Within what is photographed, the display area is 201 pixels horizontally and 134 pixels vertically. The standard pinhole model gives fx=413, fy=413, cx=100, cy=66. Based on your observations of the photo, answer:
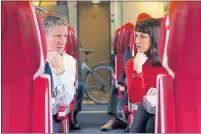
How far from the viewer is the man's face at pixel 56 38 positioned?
2197mm

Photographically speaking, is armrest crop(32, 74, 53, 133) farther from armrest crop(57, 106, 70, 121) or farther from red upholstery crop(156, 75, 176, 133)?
armrest crop(57, 106, 70, 121)

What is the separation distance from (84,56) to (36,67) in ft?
15.9

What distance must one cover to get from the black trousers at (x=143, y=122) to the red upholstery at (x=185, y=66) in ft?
2.33

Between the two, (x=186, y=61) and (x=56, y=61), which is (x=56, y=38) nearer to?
(x=56, y=61)

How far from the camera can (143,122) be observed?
218 cm

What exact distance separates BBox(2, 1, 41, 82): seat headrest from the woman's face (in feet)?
3.88

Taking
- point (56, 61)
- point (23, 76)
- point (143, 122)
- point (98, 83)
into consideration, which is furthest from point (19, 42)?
point (98, 83)

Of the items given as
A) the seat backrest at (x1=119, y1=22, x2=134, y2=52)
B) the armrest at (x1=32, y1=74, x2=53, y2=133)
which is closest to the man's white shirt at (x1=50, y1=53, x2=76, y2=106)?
the armrest at (x1=32, y1=74, x2=53, y2=133)

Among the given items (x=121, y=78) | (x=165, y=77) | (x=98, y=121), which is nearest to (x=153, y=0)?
(x=121, y=78)

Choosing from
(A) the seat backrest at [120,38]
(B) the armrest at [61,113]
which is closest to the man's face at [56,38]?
(B) the armrest at [61,113]

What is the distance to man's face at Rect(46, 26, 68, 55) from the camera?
7.21 ft

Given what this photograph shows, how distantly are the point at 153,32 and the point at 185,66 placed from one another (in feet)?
3.52

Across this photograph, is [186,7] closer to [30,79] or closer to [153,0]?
[30,79]

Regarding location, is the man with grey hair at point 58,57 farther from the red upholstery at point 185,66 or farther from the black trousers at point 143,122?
the red upholstery at point 185,66
